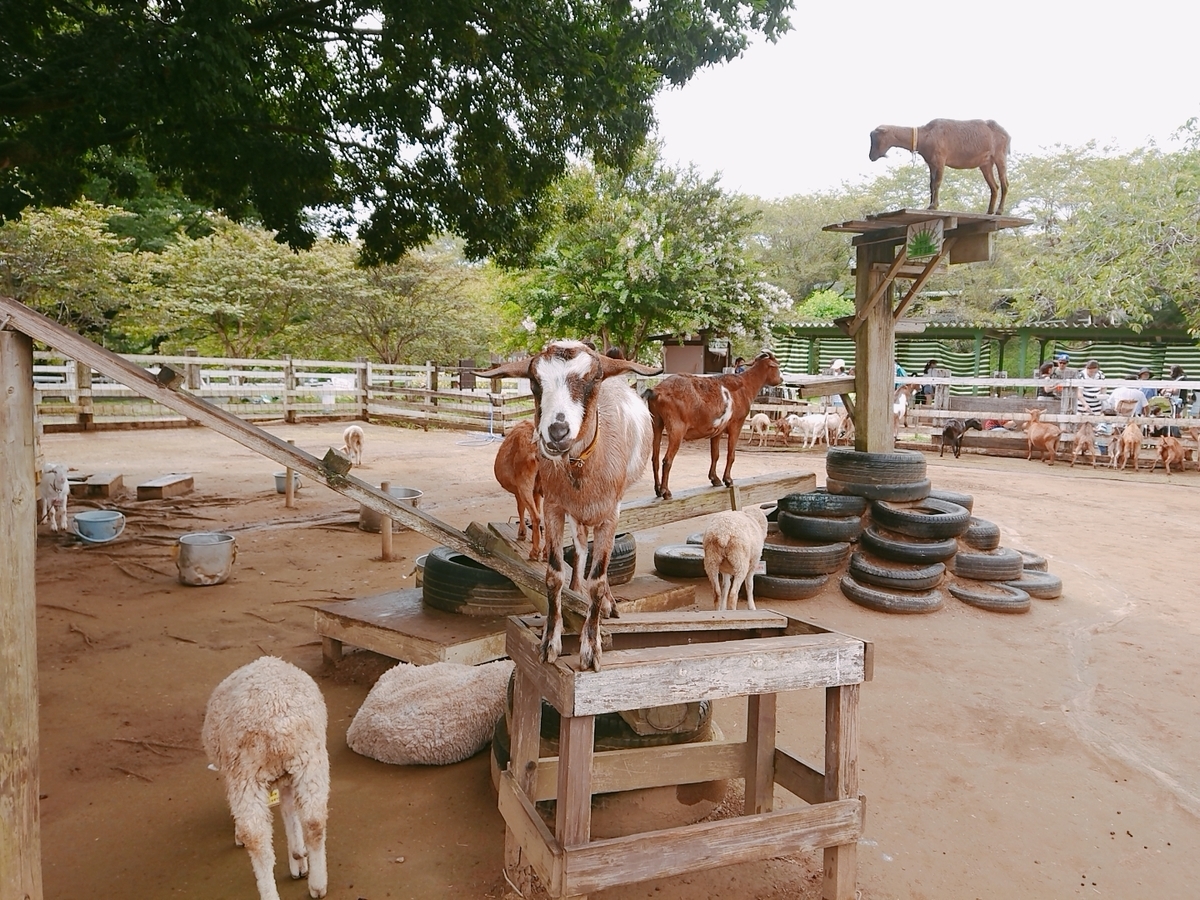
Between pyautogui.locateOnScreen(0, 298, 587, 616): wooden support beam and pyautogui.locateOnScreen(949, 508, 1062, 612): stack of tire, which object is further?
pyautogui.locateOnScreen(949, 508, 1062, 612): stack of tire

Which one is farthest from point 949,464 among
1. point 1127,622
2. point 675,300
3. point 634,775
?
point 634,775

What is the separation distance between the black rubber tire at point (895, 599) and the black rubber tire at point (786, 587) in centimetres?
28

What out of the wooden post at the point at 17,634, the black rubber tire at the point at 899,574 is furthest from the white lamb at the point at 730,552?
the wooden post at the point at 17,634

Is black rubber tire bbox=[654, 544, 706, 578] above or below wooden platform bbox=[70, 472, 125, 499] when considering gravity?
below

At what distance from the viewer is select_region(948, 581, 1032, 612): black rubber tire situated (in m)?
6.51

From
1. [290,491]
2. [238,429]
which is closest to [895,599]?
[238,429]

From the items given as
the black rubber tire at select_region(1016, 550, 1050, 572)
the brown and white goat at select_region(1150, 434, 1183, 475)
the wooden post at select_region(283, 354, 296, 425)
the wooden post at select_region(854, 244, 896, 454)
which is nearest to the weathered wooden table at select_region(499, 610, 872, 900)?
the wooden post at select_region(854, 244, 896, 454)

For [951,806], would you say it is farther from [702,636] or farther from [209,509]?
[209,509]

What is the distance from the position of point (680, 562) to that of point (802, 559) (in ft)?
3.82

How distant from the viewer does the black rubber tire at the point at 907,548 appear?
682 centimetres

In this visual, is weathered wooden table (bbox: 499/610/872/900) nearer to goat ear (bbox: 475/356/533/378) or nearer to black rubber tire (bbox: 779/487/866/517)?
goat ear (bbox: 475/356/533/378)

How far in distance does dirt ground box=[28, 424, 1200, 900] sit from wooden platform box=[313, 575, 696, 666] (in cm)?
34

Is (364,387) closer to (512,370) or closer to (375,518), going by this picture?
(375,518)

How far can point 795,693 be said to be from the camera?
4.97 metres
